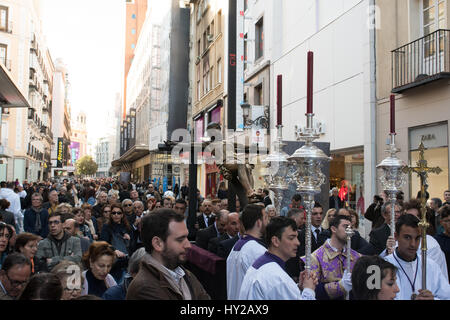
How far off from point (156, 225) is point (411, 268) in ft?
7.33

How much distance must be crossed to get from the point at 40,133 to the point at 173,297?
5606cm

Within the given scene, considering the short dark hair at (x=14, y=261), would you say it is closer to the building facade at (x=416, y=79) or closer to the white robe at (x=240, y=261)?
the white robe at (x=240, y=261)

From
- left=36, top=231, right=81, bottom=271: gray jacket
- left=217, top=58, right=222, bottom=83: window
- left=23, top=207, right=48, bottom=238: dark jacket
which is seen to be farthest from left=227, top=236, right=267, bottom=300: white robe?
left=217, top=58, right=222, bottom=83: window

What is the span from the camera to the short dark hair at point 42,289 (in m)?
2.73

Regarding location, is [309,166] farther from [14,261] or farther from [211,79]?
[211,79]

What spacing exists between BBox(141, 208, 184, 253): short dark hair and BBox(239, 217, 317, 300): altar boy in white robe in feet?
2.42

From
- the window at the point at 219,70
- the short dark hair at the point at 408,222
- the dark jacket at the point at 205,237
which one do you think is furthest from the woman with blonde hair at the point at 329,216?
the window at the point at 219,70

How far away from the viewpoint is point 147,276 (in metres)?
2.58

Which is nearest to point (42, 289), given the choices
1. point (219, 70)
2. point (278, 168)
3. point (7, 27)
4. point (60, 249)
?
point (278, 168)

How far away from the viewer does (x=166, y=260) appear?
8.92 feet

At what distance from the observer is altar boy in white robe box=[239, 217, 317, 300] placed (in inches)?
117

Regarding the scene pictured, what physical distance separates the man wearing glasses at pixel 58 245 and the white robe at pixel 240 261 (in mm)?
2210

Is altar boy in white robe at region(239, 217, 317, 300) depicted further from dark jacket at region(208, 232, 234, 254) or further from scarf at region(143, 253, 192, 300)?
dark jacket at region(208, 232, 234, 254)
